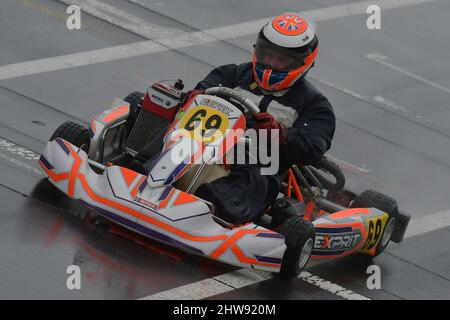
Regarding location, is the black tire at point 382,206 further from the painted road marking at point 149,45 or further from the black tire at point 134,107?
the painted road marking at point 149,45

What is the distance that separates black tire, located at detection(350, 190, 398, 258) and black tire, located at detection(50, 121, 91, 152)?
97.0 inches

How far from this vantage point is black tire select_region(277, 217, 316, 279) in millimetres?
9430

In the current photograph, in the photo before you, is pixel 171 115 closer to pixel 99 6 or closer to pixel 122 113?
pixel 122 113

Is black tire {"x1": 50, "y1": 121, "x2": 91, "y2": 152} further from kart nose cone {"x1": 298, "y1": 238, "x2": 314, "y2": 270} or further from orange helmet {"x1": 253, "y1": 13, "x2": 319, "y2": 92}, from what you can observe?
kart nose cone {"x1": 298, "y1": 238, "x2": 314, "y2": 270}

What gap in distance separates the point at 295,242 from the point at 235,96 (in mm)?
1331

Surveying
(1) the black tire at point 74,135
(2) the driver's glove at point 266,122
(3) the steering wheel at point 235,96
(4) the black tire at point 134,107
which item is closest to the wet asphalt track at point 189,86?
(1) the black tire at point 74,135

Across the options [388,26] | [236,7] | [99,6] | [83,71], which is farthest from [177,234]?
[388,26]

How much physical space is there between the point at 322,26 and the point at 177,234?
8886 mm

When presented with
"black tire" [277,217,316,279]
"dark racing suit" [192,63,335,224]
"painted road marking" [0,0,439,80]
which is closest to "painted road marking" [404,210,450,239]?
"dark racing suit" [192,63,335,224]

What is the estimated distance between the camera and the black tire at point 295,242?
9.43 m

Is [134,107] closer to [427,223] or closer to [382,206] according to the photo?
[382,206]

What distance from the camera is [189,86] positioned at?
46.8ft

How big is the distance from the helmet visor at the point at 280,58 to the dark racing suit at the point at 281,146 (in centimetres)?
18

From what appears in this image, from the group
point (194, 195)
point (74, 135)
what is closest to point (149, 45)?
point (74, 135)
